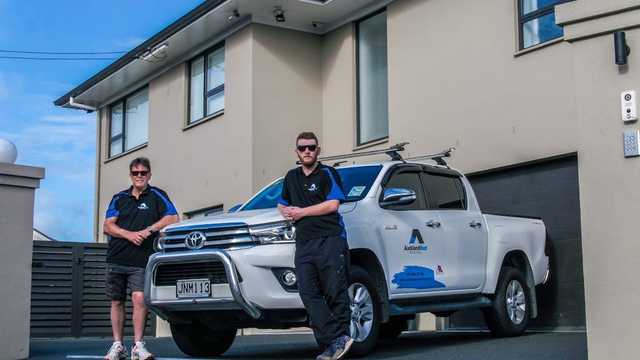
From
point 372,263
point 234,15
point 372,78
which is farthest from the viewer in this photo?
point 234,15

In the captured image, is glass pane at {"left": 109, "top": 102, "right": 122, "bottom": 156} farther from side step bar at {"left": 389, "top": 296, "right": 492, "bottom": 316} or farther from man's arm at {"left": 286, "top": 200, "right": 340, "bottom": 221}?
man's arm at {"left": 286, "top": 200, "right": 340, "bottom": 221}

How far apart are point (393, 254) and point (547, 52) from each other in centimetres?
454

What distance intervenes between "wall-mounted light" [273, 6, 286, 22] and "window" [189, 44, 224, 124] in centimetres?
197

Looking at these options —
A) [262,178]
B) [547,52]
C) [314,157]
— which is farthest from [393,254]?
[262,178]

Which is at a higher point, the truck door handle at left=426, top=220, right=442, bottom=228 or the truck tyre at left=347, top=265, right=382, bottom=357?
the truck door handle at left=426, top=220, right=442, bottom=228

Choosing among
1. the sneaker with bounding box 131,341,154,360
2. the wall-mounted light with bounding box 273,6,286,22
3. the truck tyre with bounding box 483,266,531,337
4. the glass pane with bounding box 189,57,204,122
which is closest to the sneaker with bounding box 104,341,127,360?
the sneaker with bounding box 131,341,154,360

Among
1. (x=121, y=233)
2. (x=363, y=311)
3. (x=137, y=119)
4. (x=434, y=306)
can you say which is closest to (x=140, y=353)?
(x=121, y=233)

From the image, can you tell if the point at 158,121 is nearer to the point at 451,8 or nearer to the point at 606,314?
the point at 451,8

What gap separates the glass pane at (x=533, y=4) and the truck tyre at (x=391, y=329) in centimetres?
451

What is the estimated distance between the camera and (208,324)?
920cm

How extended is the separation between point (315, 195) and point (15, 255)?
4.14 metres

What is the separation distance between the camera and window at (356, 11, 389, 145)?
1645cm

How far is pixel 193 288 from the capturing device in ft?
29.2

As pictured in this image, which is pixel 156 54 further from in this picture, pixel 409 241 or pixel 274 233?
pixel 274 233
